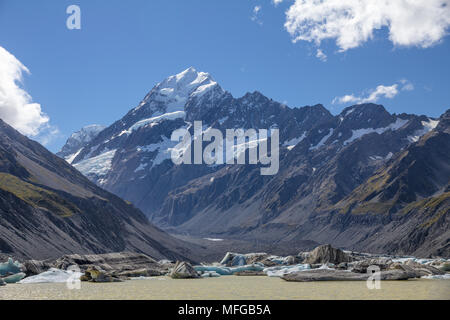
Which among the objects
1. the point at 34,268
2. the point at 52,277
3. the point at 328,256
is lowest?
the point at 52,277

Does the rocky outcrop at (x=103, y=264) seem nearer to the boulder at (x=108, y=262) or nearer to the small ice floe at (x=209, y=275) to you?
the boulder at (x=108, y=262)

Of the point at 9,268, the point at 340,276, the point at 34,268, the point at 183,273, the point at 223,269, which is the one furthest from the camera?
the point at 223,269

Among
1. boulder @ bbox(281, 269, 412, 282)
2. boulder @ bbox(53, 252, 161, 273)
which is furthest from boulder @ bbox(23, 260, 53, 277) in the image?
boulder @ bbox(281, 269, 412, 282)

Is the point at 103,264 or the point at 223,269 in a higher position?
the point at 103,264

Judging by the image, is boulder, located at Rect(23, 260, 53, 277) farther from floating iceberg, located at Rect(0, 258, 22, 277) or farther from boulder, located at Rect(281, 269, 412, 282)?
boulder, located at Rect(281, 269, 412, 282)

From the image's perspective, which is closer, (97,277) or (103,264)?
(97,277)

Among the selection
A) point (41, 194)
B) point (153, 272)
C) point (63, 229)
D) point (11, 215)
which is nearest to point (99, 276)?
point (153, 272)

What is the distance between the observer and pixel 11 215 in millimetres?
123062

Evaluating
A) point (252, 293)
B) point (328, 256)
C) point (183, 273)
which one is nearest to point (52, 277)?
point (183, 273)

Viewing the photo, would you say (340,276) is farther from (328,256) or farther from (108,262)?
(108,262)

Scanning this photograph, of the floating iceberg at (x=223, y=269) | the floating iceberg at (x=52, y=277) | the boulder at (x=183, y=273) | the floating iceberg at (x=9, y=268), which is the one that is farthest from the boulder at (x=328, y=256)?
the floating iceberg at (x=9, y=268)
